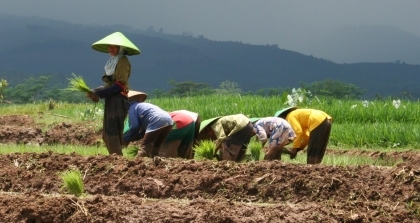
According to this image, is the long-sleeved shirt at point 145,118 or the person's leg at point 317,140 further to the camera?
the person's leg at point 317,140

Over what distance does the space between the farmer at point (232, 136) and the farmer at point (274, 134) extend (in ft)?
0.46

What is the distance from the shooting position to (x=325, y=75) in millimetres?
137875

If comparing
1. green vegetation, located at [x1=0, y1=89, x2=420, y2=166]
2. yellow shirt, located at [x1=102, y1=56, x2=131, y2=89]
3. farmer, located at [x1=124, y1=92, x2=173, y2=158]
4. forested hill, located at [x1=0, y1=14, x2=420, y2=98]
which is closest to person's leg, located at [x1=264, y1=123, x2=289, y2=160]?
green vegetation, located at [x1=0, y1=89, x2=420, y2=166]

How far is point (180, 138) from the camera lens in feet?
26.8

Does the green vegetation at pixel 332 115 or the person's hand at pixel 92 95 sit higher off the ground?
the person's hand at pixel 92 95

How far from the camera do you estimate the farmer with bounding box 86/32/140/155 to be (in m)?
7.74

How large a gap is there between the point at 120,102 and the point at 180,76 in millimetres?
134148

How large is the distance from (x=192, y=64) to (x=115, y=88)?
14047 cm

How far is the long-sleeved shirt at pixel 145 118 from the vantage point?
770 cm

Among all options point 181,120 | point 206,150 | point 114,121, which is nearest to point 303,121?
point 206,150

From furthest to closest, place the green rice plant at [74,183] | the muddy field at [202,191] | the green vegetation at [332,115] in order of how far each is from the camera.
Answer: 1. the green vegetation at [332,115]
2. the green rice plant at [74,183]
3. the muddy field at [202,191]

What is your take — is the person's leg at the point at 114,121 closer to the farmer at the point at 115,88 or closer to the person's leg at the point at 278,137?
the farmer at the point at 115,88

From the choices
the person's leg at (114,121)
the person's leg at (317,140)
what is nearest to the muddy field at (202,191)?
the person's leg at (114,121)

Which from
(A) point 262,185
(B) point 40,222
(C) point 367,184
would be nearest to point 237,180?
(A) point 262,185
